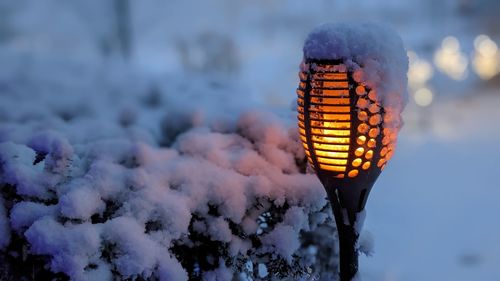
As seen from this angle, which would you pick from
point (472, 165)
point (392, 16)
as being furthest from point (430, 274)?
point (392, 16)

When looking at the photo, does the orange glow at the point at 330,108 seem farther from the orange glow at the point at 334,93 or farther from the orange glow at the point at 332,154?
the orange glow at the point at 332,154

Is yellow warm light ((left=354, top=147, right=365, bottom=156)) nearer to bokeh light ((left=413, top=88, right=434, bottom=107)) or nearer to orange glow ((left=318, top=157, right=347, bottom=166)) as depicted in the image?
orange glow ((left=318, top=157, right=347, bottom=166))

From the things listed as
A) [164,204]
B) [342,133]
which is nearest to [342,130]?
[342,133]

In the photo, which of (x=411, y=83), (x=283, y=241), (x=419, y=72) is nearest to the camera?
(x=283, y=241)

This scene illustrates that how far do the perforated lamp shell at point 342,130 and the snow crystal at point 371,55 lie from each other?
35 millimetres

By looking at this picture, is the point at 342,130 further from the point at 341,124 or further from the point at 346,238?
the point at 346,238

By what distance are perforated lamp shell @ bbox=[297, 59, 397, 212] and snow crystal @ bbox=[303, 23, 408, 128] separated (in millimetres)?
35

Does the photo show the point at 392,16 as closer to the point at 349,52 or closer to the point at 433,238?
the point at 433,238

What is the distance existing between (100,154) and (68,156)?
39cm

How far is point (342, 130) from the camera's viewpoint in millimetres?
2242

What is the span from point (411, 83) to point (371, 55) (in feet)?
42.2

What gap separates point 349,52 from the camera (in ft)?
7.24

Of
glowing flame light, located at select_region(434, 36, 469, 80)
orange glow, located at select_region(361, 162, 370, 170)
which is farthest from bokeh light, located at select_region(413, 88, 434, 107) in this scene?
orange glow, located at select_region(361, 162, 370, 170)

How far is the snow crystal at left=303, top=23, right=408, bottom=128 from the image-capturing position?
2.20 m
